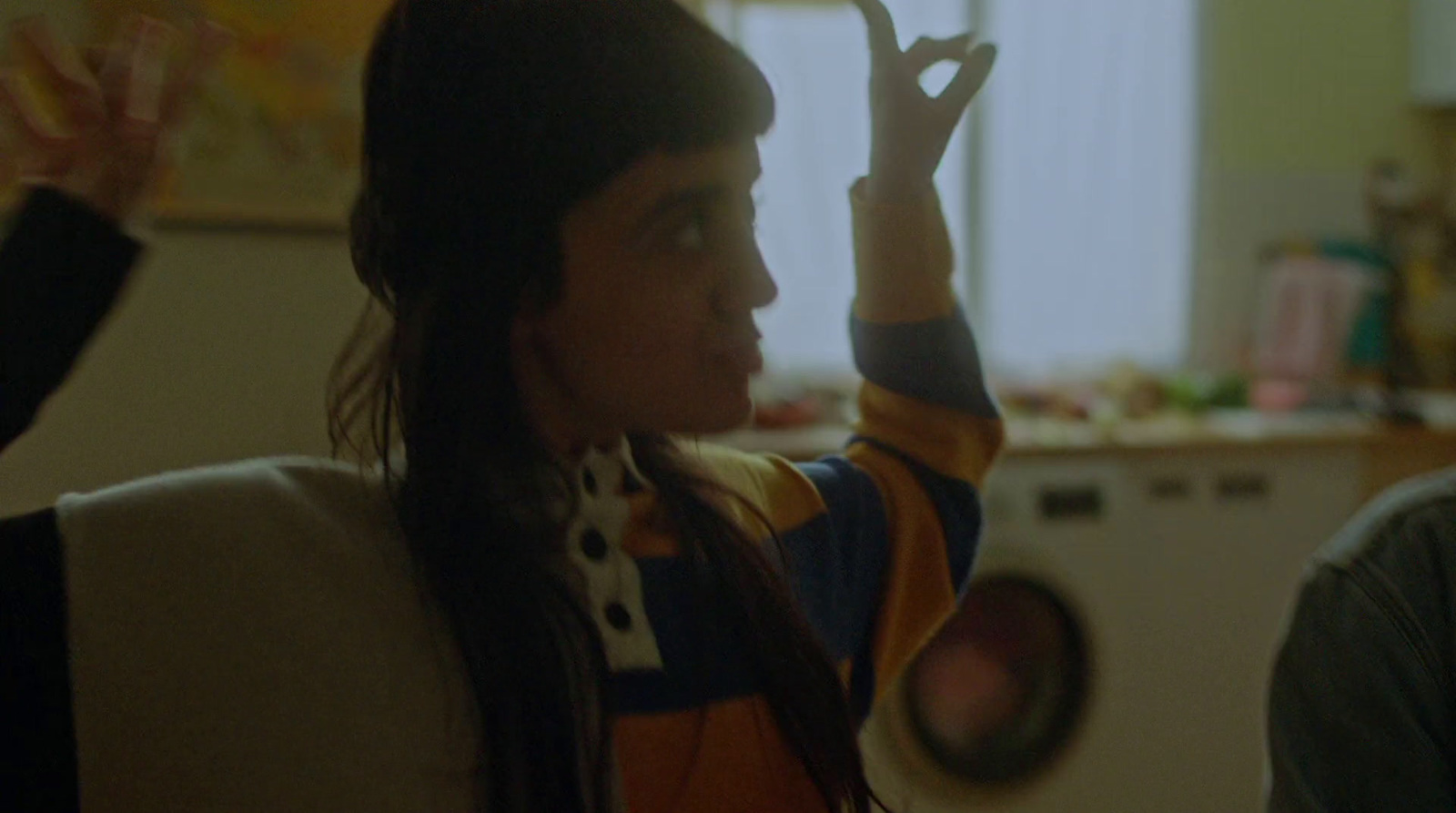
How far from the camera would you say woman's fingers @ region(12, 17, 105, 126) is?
587 mm

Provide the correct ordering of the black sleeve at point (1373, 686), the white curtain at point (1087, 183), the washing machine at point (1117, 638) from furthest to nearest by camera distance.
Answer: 1. the white curtain at point (1087, 183)
2. the washing machine at point (1117, 638)
3. the black sleeve at point (1373, 686)

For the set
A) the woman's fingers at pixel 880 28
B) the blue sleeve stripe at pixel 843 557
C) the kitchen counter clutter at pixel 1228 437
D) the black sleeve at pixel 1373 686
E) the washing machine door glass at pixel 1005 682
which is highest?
the woman's fingers at pixel 880 28

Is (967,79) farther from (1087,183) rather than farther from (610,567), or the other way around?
(1087,183)

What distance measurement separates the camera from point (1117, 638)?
2.19 metres

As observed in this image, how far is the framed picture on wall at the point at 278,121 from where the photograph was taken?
1581mm

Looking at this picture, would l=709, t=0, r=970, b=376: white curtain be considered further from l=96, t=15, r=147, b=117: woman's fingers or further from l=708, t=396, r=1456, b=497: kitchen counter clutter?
l=96, t=15, r=147, b=117: woman's fingers

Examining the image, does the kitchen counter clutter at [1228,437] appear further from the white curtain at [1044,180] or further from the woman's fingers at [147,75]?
the woman's fingers at [147,75]

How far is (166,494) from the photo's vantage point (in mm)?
596

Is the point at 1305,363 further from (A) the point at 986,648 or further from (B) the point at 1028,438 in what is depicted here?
(A) the point at 986,648

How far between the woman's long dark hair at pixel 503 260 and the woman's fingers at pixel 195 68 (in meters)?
0.08

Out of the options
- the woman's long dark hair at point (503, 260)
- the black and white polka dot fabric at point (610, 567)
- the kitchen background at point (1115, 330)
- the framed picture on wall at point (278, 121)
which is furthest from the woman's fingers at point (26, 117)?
the framed picture on wall at point (278, 121)

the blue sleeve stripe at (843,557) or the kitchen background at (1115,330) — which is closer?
the blue sleeve stripe at (843,557)

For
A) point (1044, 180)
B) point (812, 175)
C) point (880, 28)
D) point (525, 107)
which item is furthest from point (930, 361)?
point (1044, 180)

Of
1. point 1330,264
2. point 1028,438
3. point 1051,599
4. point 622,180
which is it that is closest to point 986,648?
point 1051,599
